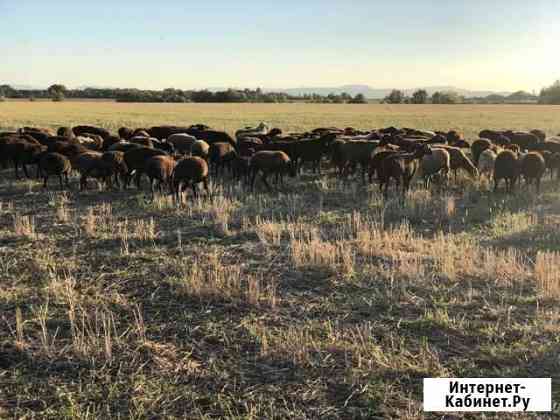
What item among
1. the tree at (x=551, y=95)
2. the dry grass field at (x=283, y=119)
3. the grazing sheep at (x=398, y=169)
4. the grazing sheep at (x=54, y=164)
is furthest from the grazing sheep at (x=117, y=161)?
the tree at (x=551, y=95)

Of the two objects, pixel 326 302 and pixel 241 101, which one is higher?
pixel 241 101

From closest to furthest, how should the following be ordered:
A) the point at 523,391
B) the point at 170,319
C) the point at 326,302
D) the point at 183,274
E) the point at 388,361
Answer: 1. the point at 523,391
2. the point at 388,361
3. the point at 170,319
4. the point at 326,302
5. the point at 183,274

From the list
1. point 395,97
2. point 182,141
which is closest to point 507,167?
point 182,141

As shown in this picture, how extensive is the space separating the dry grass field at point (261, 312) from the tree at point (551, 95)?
4536 inches

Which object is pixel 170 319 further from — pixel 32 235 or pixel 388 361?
pixel 32 235

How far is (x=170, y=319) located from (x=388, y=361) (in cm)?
279

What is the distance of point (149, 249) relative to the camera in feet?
32.5

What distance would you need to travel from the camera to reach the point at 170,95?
11706 centimetres

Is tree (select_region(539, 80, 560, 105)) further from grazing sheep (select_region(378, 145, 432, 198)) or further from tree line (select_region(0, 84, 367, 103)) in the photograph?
grazing sheep (select_region(378, 145, 432, 198))

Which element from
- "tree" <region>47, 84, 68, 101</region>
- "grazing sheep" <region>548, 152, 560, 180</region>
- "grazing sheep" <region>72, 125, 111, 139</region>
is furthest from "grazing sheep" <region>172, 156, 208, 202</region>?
"tree" <region>47, 84, 68, 101</region>

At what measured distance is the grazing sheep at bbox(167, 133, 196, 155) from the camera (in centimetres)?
2113

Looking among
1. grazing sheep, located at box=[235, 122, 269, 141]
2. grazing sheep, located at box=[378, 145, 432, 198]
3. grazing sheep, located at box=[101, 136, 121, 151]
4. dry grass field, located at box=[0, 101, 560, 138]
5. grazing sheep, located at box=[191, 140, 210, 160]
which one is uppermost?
dry grass field, located at box=[0, 101, 560, 138]

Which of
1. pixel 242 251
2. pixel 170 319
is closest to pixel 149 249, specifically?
pixel 242 251

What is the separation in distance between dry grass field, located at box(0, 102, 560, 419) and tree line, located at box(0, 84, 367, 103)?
107020 millimetres
